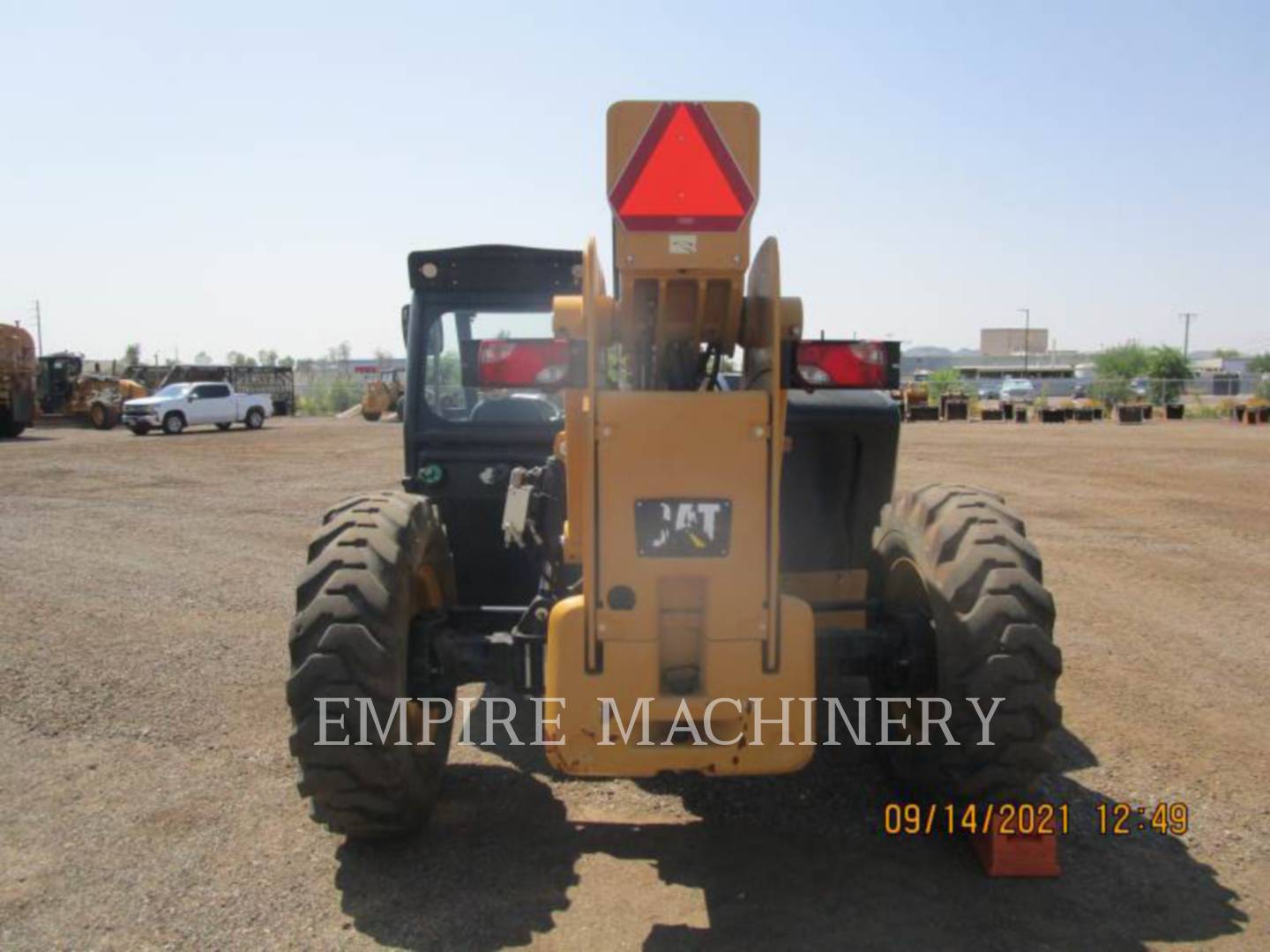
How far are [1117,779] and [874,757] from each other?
111 cm

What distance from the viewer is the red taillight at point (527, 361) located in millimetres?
3730

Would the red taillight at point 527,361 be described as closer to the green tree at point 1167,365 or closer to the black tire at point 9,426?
the black tire at point 9,426

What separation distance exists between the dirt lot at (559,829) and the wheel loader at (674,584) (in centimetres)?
38

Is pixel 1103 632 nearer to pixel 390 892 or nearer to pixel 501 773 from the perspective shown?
pixel 501 773

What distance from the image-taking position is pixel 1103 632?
7812 mm

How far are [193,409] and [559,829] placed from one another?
35905 millimetres

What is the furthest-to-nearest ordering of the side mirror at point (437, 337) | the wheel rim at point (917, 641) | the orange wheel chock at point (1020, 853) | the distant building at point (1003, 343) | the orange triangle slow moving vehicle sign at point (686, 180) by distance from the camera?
the distant building at point (1003, 343), the side mirror at point (437, 337), the wheel rim at point (917, 641), the orange wheel chock at point (1020, 853), the orange triangle slow moving vehicle sign at point (686, 180)

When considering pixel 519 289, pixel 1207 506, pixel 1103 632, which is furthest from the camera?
pixel 1207 506

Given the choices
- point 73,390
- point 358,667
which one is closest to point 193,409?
point 73,390

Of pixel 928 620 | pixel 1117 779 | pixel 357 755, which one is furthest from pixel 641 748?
pixel 1117 779

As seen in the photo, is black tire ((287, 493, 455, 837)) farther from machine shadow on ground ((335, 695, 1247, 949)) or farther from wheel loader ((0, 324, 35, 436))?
wheel loader ((0, 324, 35, 436))

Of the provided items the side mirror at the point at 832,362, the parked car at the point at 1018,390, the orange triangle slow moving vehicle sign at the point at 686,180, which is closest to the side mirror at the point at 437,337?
the orange triangle slow moving vehicle sign at the point at 686,180

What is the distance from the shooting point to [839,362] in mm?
3662

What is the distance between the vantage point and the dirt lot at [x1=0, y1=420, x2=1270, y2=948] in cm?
371
